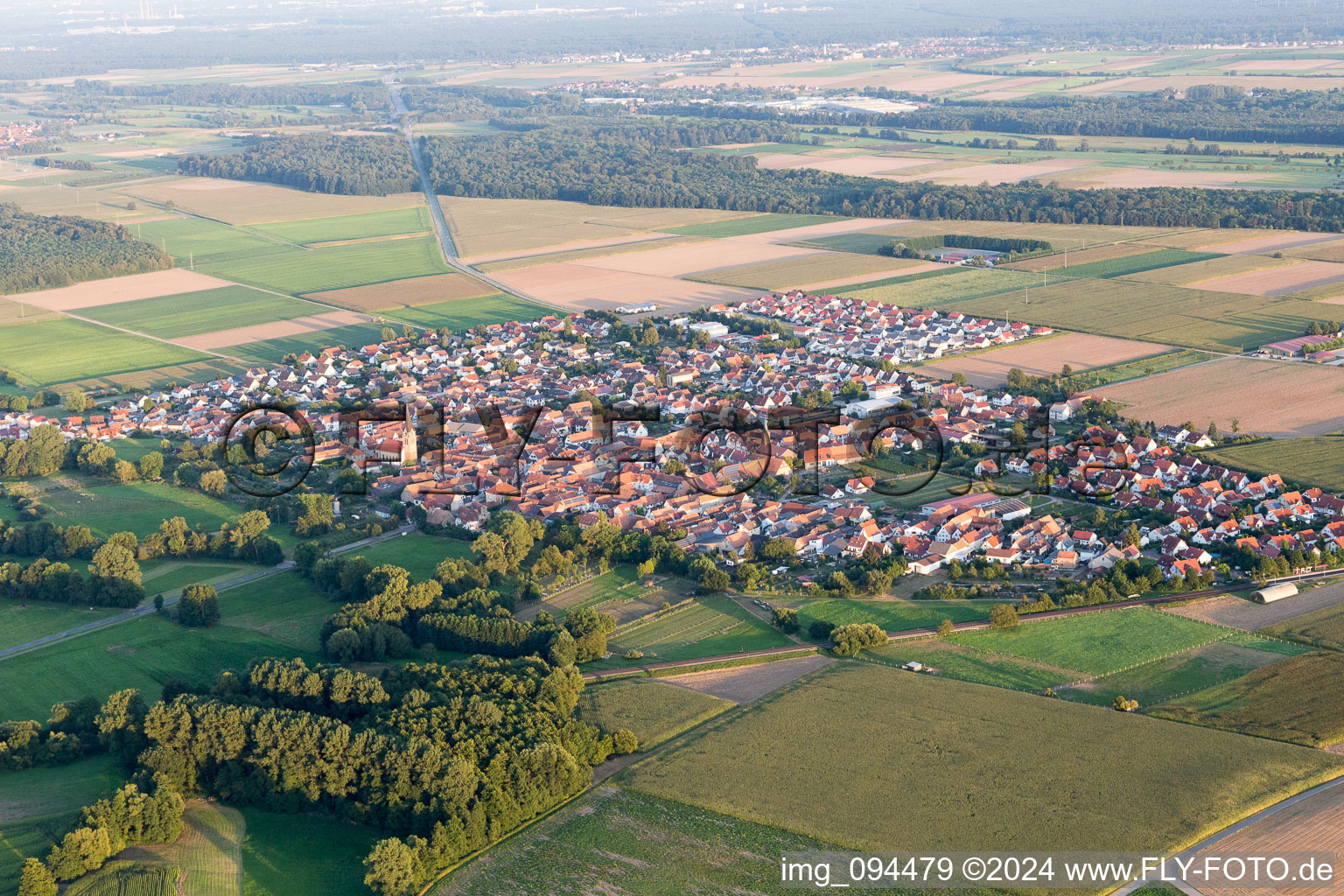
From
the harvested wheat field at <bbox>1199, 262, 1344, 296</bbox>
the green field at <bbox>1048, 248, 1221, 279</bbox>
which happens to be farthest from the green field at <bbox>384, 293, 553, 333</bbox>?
the harvested wheat field at <bbox>1199, 262, 1344, 296</bbox>

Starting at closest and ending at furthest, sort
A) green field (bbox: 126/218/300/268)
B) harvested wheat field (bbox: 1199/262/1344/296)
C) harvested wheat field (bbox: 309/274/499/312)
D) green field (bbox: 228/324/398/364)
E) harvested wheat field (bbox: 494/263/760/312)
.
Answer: green field (bbox: 228/324/398/364) < harvested wheat field (bbox: 1199/262/1344/296) < harvested wheat field (bbox: 494/263/760/312) < harvested wheat field (bbox: 309/274/499/312) < green field (bbox: 126/218/300/268)

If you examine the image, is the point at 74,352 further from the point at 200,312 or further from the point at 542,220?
the point at 542,220

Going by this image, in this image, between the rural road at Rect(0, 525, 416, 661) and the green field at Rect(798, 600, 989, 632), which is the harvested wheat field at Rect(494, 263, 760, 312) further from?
the green field at Rect(798, 600, 989, 632)

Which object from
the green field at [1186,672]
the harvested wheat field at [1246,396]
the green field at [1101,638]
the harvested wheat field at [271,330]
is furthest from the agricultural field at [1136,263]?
the green field at [1186,672]

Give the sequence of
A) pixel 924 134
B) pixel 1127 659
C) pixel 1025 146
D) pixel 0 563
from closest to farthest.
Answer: pixel 1127 659, pixel 0 563, pixel 1025 146, pixel 924 134

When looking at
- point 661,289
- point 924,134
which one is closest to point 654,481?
point 661,289

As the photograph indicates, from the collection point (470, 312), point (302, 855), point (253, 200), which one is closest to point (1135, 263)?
point (470, 312)

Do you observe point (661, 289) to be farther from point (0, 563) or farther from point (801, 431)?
point (0, 563)
